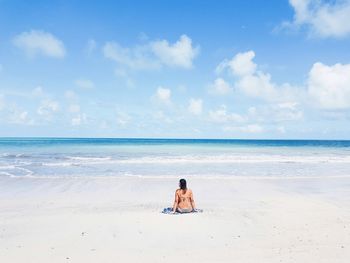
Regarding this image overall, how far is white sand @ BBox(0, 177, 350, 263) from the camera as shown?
271 inches

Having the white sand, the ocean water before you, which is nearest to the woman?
the white sand

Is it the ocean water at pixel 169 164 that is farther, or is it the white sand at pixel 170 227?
the ocean water at pixel 169 164

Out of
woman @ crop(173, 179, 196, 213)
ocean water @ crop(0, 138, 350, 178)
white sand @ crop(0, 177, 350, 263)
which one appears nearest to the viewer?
white sand @ crop(0, 177, 350, 263)

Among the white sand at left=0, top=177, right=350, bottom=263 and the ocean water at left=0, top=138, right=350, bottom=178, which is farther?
the ocean water at left=0, top=138, right=350, bottom=178

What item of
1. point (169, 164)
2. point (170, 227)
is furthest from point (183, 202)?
point (169, 164)

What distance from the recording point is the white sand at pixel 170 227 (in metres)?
6.88

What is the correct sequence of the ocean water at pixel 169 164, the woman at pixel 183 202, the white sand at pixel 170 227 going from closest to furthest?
the white sand at pixel 170 227, the woman at pixel 183 202, the ocean water at pixel 169 164

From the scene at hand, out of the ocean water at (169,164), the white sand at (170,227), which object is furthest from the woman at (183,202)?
the ocean water at (169,164)

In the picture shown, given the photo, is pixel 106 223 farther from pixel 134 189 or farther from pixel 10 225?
pixel 134 189

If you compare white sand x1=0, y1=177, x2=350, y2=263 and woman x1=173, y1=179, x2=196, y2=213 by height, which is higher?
woman x1=173, y1=179, x2=196, y2=213

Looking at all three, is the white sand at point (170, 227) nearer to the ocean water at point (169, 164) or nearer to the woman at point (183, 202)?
the woman at point (183, 202)

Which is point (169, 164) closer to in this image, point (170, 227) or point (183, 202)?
point (183, 202)

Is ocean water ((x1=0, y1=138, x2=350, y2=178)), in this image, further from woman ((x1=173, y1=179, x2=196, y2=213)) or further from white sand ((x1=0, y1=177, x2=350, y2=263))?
woman ((x1=173, y1=179, x2=196, y2=213))

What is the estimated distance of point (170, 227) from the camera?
8586 millimetres
